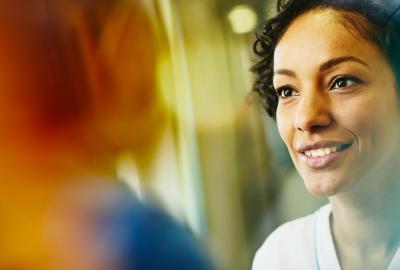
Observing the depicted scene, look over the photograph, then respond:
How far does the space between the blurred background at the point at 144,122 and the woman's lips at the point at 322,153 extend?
2.2 inches

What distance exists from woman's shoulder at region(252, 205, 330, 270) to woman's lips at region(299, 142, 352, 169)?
9 cm

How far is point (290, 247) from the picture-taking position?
0.85m

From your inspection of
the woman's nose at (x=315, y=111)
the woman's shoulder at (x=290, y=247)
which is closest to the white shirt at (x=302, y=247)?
the woman's shoulder at (x=290, y=247)

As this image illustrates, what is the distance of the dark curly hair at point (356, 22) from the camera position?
756 mm

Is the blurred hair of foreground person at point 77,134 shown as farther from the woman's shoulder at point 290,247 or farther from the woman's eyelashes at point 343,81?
the woman's eyelashes at point 343,81

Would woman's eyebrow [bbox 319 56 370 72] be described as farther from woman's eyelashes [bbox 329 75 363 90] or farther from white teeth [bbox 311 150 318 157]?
white teeth [bbox 311 150 318 157]

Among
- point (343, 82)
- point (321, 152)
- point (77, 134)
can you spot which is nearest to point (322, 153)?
point (321, 152)

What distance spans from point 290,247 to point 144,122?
338mm

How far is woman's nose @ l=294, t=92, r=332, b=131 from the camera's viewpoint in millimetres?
769

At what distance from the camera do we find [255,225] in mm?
878

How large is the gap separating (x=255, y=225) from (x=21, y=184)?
45 cm

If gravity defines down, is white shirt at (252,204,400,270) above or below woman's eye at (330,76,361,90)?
below

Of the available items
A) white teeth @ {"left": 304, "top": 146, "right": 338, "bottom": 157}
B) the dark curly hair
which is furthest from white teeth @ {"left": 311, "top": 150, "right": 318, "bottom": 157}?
the dark curly hair

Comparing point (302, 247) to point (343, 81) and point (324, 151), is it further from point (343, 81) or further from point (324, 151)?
point (343, 81)
